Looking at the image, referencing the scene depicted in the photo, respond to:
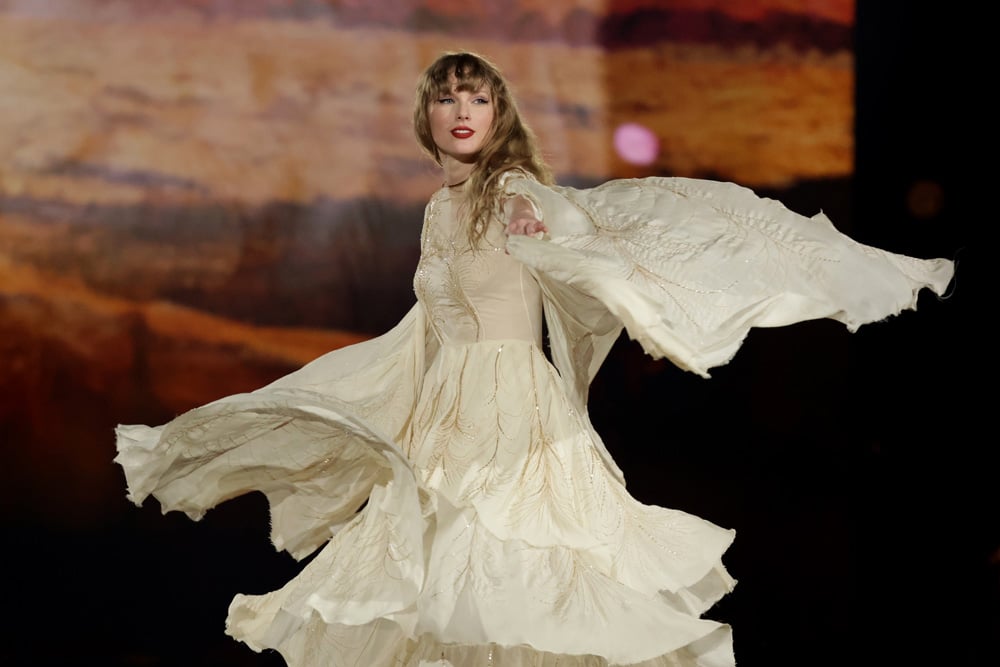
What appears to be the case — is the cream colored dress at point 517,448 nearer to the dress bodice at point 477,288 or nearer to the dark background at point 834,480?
the dress bodice at point 477,288

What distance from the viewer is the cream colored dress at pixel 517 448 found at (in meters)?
1.63

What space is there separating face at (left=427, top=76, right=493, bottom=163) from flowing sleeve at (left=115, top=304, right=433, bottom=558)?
0.96ft

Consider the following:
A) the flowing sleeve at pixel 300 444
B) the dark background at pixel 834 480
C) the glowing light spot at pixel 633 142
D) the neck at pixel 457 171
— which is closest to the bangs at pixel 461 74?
the neck at pixel 457 171

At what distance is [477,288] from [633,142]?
1286mm

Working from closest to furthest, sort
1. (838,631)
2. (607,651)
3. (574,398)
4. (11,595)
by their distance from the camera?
(607,651), (574,398), (11,595), (838,631)

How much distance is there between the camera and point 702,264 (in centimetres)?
171

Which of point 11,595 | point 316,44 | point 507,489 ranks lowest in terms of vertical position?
point 11,595

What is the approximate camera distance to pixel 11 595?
2779 millimetres

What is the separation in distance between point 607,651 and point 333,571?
1.38 ft

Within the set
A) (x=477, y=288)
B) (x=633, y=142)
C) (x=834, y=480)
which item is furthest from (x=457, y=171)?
(x=834, y=480)

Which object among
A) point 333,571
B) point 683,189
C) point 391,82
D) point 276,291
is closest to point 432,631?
point 333,571

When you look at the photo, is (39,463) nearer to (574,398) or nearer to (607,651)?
(574,398)

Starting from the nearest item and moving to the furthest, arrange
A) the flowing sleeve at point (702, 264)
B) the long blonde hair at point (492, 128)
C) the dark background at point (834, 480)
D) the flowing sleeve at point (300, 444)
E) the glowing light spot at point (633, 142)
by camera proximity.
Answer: the flowing sleeve at point (702, 264), the flowing sleeve at point (300, 444), the long blonde hair at point (492, 128), the dark background at point (834, 480), the glowing light spot at point (633, 142)

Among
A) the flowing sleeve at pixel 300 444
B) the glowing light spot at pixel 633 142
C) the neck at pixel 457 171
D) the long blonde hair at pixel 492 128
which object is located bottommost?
the flowing sleeve at pixel 300 444
